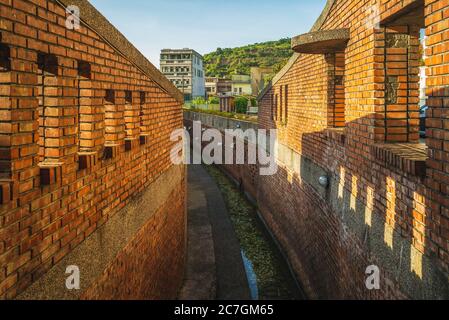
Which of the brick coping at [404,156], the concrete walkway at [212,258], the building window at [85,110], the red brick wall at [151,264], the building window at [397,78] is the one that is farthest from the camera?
the concrete walkway at [212,258]

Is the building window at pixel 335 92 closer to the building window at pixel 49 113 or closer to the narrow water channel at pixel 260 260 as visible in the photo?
the narrow water channel at pixel 260 260

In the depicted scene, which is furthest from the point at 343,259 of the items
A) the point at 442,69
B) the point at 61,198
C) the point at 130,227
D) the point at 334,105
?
the point at 61,198

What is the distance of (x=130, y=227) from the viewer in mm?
4434

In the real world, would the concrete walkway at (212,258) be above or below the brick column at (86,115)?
below

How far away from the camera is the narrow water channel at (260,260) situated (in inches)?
324

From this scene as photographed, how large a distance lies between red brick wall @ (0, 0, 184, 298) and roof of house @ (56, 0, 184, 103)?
0.06 meters

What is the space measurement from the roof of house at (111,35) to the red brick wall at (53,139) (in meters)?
0.06

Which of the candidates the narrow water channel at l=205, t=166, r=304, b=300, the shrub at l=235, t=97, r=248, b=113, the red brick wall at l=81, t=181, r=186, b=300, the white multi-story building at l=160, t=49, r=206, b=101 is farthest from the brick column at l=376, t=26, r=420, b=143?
the white multi-story building at l=160, t=49, r=206, b=101

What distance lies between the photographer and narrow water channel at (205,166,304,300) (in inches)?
324

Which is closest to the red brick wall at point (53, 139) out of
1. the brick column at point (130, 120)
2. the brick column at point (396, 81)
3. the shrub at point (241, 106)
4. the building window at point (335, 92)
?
the brick column at point (130, 120)

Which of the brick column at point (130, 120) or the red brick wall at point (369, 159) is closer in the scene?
the red brick wall at point (369, 159)

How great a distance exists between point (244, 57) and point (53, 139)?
14057 cm

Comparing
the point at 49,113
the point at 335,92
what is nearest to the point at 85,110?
the point at 49,113

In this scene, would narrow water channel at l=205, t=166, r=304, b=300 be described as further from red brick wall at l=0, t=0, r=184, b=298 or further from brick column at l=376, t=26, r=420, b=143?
red brick wall at l=0, t=0, r=184, b=298
